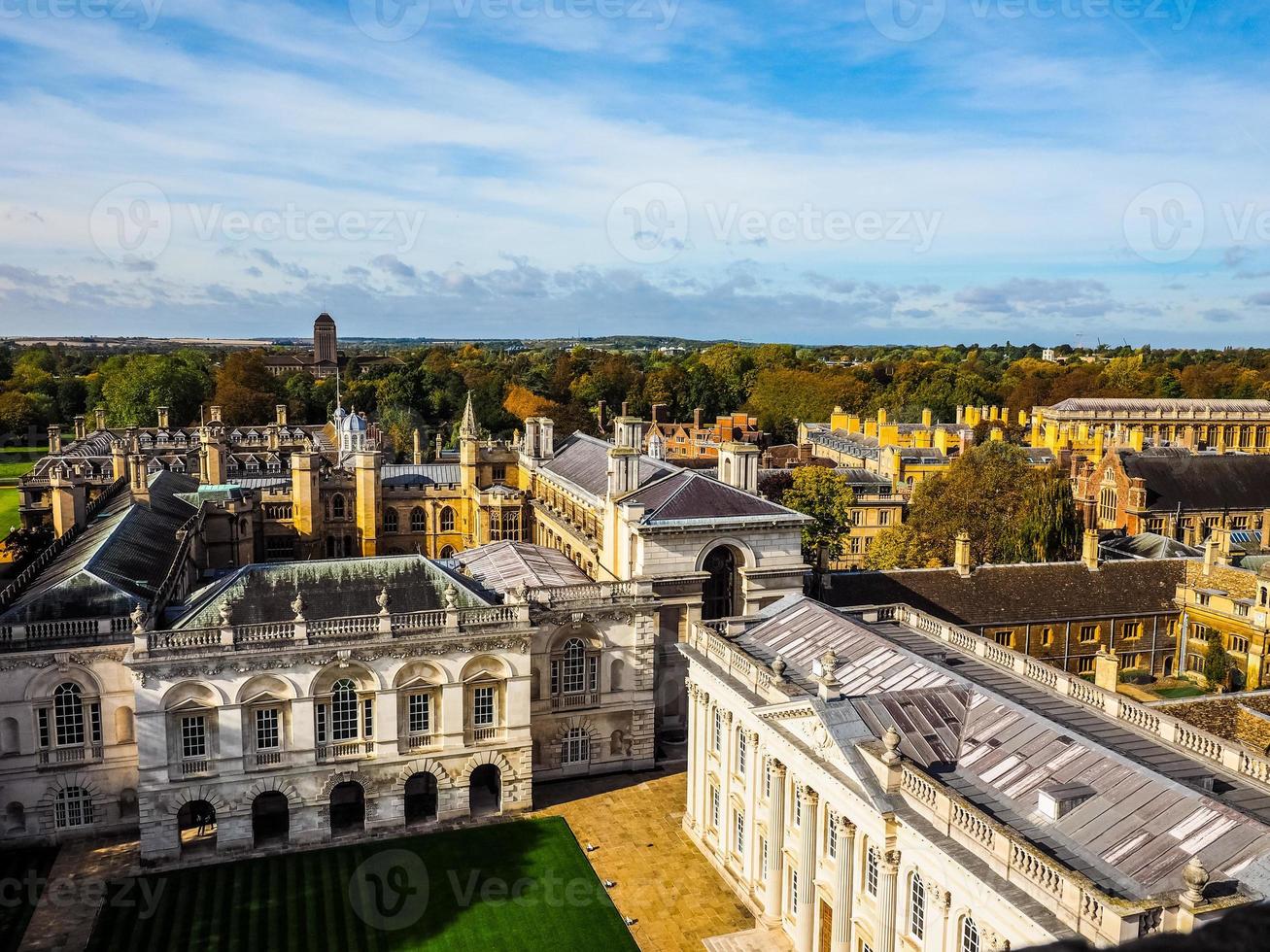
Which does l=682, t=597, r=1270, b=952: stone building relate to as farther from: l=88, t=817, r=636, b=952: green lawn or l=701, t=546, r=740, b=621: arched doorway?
l=701, t=546, r=740, b=621: arched doorway

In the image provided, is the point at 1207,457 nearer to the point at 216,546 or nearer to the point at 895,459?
the point at 895,459

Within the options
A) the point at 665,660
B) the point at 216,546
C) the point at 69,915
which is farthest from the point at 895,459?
the point at 69,915

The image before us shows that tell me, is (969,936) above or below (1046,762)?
below

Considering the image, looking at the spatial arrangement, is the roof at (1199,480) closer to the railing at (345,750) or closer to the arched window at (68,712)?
the railing at (345,750)

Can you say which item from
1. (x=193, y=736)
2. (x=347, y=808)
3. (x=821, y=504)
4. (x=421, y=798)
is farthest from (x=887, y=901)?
(x=821, y=504)

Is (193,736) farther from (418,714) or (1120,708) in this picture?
(1120,708)
